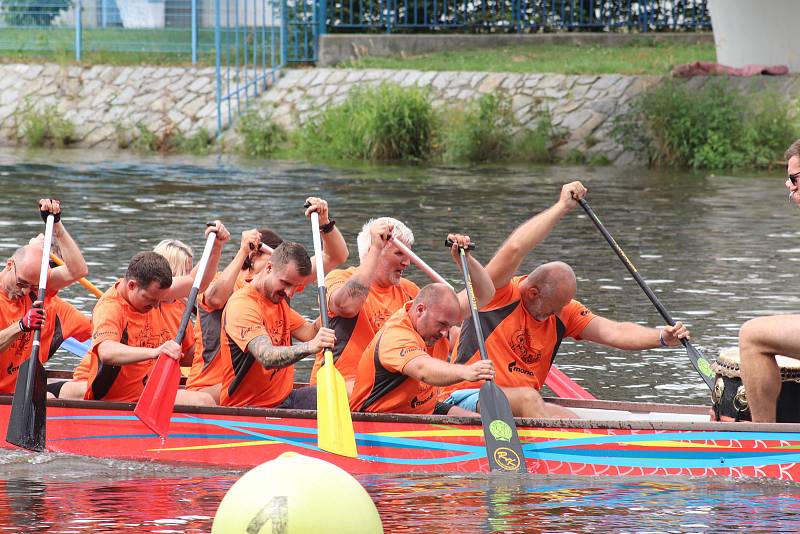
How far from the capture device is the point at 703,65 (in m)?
23.9

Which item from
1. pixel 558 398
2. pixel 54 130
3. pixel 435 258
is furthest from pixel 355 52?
pixel 558 398

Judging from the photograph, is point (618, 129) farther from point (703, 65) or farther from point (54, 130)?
point (54, 130)

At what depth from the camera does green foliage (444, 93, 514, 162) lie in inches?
938

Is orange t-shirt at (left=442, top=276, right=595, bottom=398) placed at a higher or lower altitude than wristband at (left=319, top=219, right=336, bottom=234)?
lower

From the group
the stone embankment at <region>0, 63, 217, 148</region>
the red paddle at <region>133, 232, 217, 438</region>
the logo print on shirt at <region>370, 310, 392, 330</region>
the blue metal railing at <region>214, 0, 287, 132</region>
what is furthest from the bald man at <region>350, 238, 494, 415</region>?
the stone embankment at <region>0, 63, 217, 148</region>

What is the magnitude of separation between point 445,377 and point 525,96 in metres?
17.2

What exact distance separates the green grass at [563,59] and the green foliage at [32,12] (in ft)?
20.7

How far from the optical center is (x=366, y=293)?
329 inches

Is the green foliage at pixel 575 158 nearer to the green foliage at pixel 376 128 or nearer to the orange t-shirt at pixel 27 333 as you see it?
the green foliage at pixel 376 128

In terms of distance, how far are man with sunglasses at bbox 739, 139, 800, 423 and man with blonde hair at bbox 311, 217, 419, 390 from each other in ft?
7.02

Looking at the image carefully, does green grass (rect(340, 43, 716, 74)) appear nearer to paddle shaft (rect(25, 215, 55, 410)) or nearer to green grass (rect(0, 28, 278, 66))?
green grass (rect(0, 28, 278, 66))

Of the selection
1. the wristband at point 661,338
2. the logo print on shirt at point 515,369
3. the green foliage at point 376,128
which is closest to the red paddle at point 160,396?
the logo print on shirt at point 515,369

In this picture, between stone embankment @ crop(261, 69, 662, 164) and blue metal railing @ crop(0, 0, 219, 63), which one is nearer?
stone embankment @ crop(261, 69, 662, 164)

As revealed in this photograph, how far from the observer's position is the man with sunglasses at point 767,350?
697cm
